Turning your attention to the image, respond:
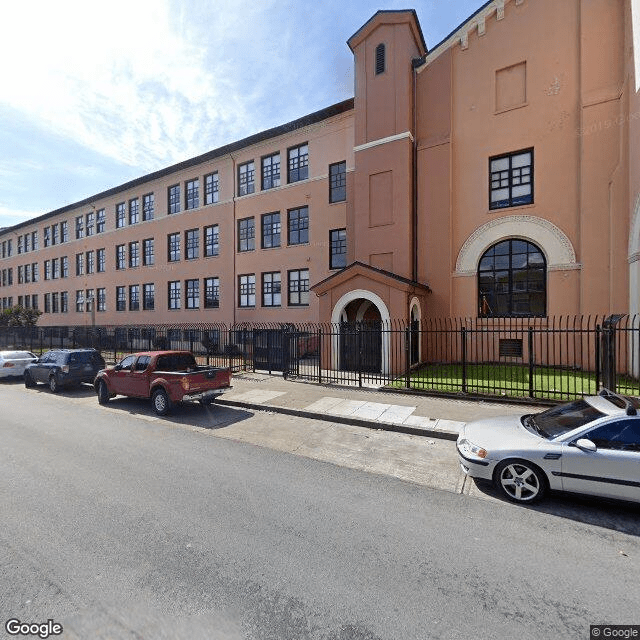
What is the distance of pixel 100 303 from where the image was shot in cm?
3325

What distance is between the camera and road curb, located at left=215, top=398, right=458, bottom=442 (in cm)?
757

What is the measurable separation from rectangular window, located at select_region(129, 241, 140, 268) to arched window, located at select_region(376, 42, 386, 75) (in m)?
22.8

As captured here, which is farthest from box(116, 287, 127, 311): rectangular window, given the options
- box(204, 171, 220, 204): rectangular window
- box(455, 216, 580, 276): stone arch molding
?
box(455, 216, 580, 276): stone arch molding

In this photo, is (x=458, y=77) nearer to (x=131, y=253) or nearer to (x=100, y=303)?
(x=131, y=253)

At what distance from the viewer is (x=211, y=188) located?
2639 centimetres

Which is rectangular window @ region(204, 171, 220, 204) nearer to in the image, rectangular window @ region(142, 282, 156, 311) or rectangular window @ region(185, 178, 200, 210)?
rectangular window @ region(185, 178, 200, 210)

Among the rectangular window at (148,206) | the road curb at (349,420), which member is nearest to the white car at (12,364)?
the road curb at (349,420)

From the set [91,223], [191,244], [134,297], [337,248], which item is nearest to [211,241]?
[191,244]

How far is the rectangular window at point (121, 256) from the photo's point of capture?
3153 cm

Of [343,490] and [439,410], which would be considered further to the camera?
[439,410]

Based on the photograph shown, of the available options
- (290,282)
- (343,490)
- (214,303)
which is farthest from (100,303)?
(343,490)

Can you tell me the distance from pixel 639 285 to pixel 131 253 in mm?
32937

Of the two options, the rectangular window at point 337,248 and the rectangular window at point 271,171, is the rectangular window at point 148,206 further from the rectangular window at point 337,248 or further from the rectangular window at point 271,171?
the rectangular window at point 337,248

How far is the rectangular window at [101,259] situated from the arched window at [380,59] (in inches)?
→ 1099
